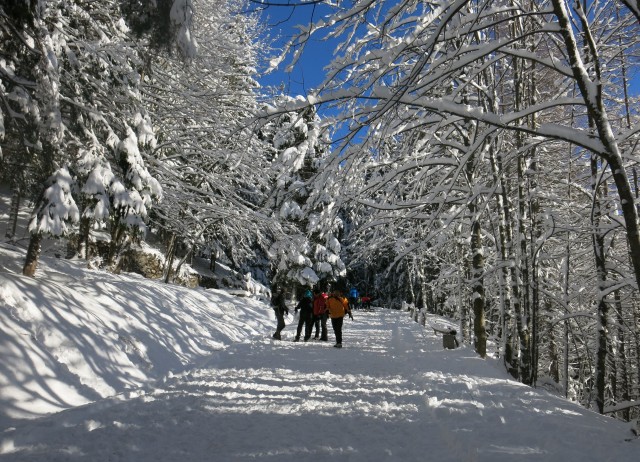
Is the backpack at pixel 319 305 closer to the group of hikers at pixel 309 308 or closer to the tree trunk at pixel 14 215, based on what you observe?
the group of hikers at pixel 309 308

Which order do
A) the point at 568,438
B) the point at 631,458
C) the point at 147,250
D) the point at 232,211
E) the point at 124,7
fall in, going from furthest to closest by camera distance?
1. the point at 147,250
2. the point at 232,211
3. the point at 124,7
4. the point at 568,438
5. the point at 631,458

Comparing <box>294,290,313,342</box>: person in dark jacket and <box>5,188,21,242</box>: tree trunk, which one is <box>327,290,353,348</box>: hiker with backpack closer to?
<box>294,290,313,342</box>: person in dark jacket

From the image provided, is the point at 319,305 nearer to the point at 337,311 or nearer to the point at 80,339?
the point at 337,311

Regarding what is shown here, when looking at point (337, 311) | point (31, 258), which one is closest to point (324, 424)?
point (31, 258)

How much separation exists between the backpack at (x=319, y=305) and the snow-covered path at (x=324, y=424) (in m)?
6.34

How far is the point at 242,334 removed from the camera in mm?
13570

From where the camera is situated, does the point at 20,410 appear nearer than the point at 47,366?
Yes

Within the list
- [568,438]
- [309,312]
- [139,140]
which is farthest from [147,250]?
[568,438]

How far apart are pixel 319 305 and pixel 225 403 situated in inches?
333

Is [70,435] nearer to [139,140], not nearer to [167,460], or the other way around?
[167,460]

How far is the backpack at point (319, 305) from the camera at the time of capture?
44.4ft

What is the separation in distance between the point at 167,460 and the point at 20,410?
2.11m

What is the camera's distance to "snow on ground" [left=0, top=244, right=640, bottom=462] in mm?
3641

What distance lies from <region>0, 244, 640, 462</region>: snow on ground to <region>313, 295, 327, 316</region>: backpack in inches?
166
